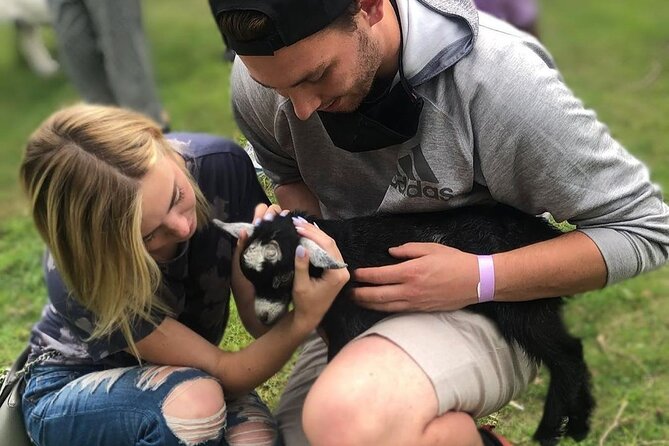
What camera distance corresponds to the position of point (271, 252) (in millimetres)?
1820

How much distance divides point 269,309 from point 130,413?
0.42m

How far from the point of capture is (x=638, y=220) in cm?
173

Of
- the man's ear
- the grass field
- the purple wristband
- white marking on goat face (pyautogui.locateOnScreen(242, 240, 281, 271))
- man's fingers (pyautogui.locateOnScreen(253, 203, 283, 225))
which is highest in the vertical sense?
the man's ear

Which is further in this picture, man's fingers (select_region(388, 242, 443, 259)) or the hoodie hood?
man's fingers (select_region(388, 242, 443, 259))

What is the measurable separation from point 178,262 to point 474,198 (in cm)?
78

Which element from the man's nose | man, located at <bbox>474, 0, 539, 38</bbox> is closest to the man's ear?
the man's nose

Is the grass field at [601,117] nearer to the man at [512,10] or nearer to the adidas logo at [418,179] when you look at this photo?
the adidas logo at [418,179]

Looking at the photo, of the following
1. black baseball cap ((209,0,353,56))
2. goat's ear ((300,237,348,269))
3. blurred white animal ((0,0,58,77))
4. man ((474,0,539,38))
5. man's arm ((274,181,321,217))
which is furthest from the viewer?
blurred white animal ((0,0,58,77))

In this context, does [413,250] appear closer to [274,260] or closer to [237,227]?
[274,260]

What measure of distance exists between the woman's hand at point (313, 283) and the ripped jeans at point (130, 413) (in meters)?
0.33

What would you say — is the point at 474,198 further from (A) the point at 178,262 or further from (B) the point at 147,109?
(B) the point at 147,109

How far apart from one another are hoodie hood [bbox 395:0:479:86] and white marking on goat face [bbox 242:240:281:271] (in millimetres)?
488

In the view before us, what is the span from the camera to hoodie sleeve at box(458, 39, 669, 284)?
1632 millimetres

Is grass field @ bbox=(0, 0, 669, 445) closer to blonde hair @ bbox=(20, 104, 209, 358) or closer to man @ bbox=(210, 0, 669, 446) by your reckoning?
blonde hair @ bbox=(20, 104, 209, 358)
